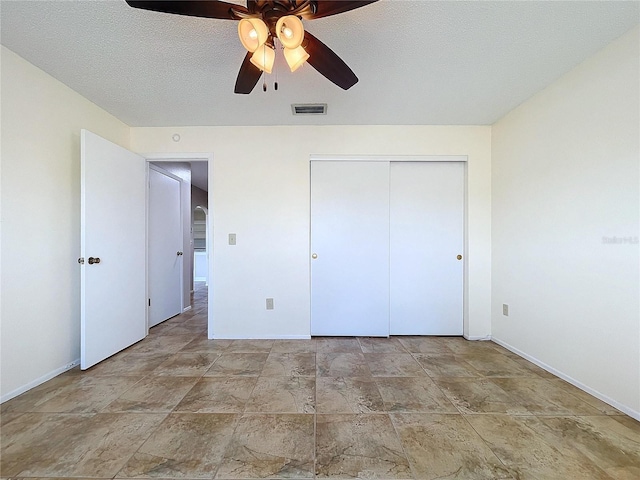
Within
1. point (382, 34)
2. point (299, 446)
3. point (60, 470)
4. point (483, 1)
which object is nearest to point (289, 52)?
point (382, 34)

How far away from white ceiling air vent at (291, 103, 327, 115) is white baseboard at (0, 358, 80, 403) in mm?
2955

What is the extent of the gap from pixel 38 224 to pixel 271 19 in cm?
221

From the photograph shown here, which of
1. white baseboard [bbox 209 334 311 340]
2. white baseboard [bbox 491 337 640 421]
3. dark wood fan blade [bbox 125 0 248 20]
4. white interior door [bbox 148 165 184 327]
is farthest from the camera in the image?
white interior door [bbox 148 165 184 327]

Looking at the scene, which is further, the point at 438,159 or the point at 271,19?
the point at 438,159

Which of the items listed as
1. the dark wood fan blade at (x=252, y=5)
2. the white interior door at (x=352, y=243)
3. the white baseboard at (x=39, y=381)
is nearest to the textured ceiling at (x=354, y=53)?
the dark wood fan blade at (x=252, y=5)

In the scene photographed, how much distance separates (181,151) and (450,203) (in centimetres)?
308

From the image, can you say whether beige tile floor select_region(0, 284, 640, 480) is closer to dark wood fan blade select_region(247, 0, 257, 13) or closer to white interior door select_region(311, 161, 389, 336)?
white interior door select_region(311, 161, 389, 336)

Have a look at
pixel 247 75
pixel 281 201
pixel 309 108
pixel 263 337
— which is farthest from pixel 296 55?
pixel 263 337

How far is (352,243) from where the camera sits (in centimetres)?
301

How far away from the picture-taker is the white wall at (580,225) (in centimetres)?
166

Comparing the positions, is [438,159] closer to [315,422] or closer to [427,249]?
[427,249]

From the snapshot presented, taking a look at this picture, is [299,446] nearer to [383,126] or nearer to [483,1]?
[483,1]

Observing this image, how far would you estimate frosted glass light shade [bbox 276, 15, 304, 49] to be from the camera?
4.17 feet

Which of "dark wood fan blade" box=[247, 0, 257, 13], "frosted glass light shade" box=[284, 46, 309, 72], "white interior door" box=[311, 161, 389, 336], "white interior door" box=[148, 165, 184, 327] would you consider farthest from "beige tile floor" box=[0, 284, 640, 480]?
"dark wood fan blade" box=[247, 0, 257, 13]
